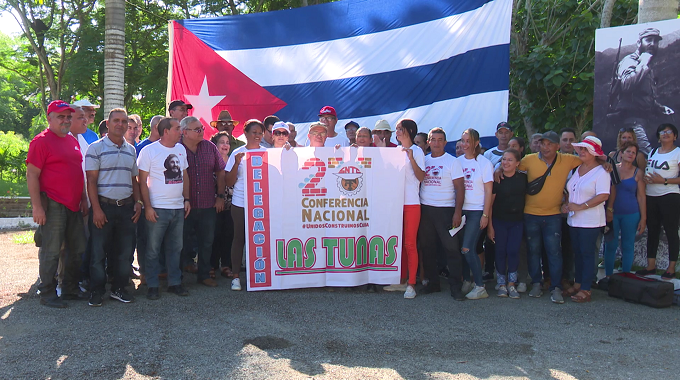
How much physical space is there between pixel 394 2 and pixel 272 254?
14.1 ft

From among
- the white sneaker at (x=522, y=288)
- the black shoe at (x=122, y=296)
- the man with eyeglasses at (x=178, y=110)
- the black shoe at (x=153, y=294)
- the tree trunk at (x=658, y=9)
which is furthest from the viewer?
the tree trunk at (x=658, y=9)

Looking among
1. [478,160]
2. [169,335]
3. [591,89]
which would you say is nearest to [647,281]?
[478,160]

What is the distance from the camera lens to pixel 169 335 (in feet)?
14.8

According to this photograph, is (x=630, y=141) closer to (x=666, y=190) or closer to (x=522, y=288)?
(x=666, y=190)

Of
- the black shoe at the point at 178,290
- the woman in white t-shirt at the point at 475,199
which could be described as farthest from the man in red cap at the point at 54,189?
the woman in white t-shirt at the point at 475,199

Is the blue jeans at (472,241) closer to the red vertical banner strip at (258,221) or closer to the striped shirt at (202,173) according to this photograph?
the red vertical banner strip at (258,221)

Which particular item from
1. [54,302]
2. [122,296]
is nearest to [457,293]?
[122,296]

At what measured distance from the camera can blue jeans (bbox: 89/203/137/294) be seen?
17.8 ft

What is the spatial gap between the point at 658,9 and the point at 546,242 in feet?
12.5

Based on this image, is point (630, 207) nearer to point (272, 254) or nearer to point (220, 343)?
point (272, 254)

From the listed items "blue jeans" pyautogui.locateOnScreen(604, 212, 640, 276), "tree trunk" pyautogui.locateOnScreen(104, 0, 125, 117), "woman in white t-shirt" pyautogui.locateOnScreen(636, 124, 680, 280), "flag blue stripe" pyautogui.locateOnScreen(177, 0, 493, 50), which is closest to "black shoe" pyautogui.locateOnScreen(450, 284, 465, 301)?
"blue jeans" pyautogui.locateOnScreen(604, 212, 640, 276)

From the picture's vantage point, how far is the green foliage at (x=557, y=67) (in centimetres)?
849

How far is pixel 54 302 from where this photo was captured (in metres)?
5.29

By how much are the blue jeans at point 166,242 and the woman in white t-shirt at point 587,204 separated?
4.24 m
